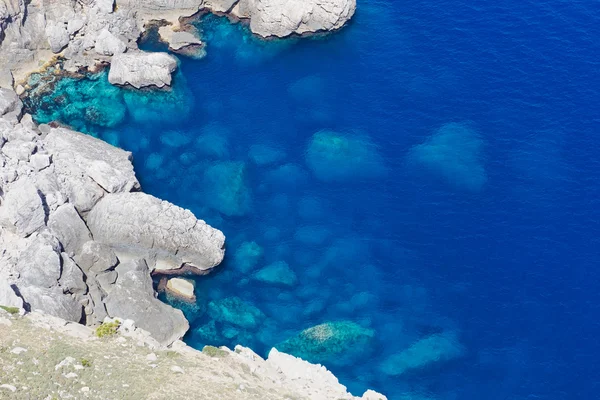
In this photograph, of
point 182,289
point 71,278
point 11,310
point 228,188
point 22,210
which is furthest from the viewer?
point 228,188

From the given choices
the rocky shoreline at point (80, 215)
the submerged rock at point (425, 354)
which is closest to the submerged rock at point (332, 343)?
the submerged rock at point (425, 354)

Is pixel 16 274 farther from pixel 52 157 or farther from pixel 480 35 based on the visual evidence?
pixel 480 35

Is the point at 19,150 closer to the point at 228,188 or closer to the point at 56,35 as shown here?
the point at 228,188

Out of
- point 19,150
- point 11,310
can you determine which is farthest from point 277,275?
point 19,150

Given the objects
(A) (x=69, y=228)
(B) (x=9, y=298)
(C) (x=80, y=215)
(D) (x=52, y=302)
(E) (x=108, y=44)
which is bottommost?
(D) (x=52, y=302)

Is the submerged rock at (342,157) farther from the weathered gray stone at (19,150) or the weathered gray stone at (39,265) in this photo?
the weathered gray stone at (39,265)

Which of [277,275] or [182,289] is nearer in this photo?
[182,289]

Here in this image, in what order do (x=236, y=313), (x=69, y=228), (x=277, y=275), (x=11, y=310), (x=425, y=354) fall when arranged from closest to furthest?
(x=11, y=310) < (x=425, y=354) < (x=69, y=228) < (x=236, y=313) < (x=277, y=275)
